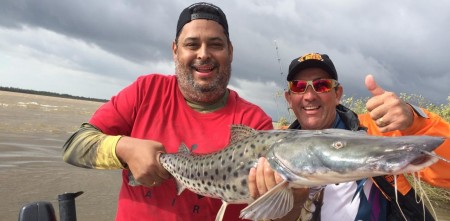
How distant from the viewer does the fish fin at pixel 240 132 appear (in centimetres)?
319

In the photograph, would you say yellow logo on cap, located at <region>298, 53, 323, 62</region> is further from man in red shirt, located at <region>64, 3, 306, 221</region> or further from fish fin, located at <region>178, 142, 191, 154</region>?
fish fin, located at <region>178, 142, 191, 154</region>

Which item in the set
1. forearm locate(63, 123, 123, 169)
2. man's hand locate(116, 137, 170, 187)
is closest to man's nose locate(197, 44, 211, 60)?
man's hand locate(116, 137, 170, 187)

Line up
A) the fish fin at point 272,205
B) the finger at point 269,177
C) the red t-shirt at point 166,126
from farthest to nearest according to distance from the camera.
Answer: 1. the red t-shirt at point 166,126
2. the finger at point 269,177
3. the fish fin at point 272,205

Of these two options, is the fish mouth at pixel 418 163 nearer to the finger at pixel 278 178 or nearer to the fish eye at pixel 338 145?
the fish eye at pixel 338 145

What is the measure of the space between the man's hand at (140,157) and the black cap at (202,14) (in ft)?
4.49

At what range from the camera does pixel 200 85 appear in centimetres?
366

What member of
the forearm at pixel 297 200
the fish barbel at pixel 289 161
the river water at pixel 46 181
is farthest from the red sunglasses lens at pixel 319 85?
the river water at pixel 46 181

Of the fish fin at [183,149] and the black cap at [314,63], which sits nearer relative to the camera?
the fish fin at [183,149]

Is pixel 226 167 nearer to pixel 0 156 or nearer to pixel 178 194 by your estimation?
pixel 178 194

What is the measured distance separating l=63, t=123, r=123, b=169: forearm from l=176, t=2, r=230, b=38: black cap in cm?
139

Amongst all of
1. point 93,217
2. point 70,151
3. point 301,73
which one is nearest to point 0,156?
point 93,217

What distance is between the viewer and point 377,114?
119 inches

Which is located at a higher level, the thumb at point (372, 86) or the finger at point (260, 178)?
the thumb at point (372, 86)

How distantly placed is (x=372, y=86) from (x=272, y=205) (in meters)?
1.38
